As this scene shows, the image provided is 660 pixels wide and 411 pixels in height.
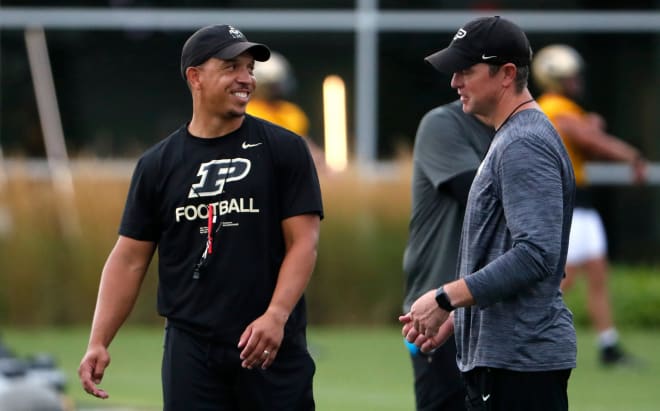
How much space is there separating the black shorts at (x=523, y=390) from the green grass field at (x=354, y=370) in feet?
14.7

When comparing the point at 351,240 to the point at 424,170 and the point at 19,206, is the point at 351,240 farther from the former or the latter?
the point at 424,170

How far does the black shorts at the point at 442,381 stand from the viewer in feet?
18.8

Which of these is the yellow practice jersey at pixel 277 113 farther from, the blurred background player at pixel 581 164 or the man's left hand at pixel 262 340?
the man's left hand at pixel 262 340

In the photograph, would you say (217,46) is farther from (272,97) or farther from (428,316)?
(272,97)

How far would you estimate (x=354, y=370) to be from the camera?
1105cm

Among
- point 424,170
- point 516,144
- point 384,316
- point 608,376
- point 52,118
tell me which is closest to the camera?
point 516,144

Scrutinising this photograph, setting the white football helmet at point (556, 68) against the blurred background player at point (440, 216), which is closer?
the blurred background player at point (440, 216)

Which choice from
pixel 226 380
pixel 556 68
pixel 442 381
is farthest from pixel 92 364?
pixel 556 68

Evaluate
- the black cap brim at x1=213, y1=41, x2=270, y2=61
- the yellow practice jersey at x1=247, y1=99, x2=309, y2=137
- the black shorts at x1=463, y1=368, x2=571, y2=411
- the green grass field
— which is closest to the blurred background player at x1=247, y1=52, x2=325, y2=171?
the yellow practice jersey at x1=247, y1=99, x2=309, y2=137

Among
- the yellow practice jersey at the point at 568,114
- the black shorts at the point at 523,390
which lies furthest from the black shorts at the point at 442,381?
the yellow practice jersey at the point at 568,114

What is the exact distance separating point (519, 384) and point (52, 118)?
13.7 m

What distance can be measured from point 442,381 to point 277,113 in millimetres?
6086

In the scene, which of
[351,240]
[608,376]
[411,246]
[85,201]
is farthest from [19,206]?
[411,246]

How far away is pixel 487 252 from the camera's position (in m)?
4.59
